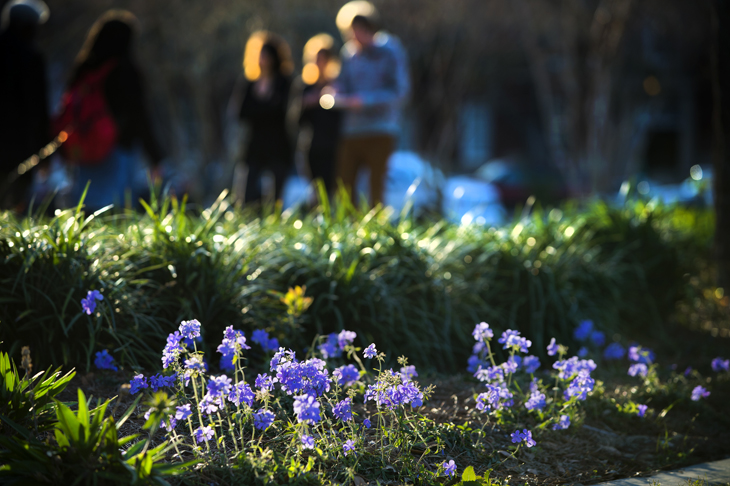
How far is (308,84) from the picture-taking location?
6648 mm

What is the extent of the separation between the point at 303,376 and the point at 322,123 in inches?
179

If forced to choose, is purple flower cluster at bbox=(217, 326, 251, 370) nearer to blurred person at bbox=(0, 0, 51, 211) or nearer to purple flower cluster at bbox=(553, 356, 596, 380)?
purple flower cluster at bbox=(553, 356, 596, 380)

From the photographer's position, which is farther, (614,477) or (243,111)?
(243,111)

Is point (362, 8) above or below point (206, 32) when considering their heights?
below

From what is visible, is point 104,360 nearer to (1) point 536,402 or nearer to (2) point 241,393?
(2) point 241,393

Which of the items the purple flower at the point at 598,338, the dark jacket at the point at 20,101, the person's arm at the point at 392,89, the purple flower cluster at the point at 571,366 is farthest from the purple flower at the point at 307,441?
the person's arm at the point at 392,89

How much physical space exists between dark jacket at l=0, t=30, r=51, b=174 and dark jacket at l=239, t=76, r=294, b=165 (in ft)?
6.21

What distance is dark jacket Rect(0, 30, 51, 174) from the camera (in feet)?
15.5

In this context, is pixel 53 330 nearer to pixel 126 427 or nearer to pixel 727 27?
pixel 126 427

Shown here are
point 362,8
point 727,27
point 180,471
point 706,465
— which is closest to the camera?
point 180,471

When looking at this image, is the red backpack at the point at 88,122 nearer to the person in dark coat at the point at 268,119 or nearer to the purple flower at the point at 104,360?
the person in dark coat at the point at 268,119

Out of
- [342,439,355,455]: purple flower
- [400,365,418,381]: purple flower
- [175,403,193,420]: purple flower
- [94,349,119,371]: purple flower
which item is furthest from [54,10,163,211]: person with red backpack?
[342,439,355,455]: purple flower

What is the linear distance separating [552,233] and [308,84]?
9.90 feet

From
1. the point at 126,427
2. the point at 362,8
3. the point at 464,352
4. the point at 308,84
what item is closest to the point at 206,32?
the point at 308,84
